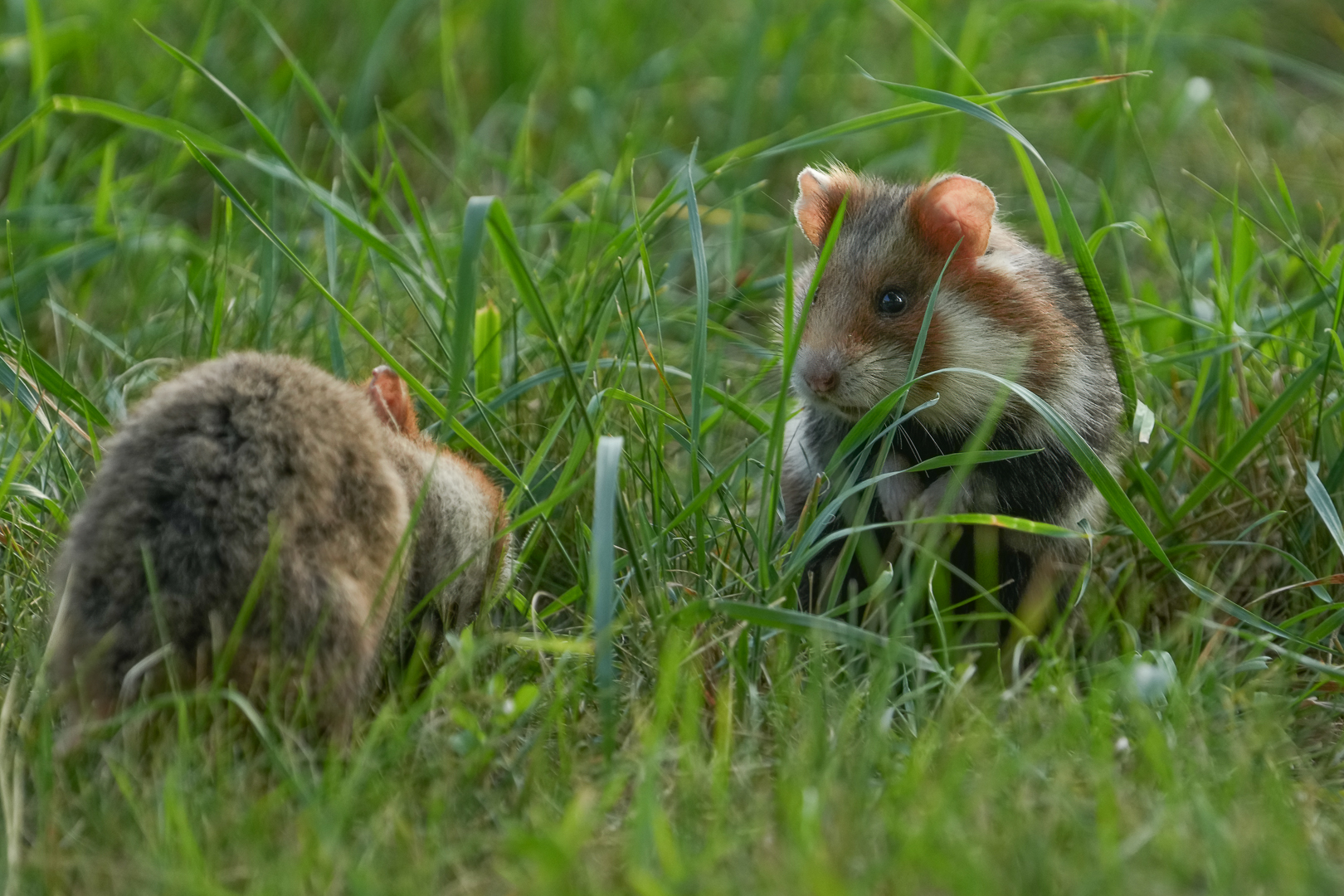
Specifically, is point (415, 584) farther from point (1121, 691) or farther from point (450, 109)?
point (450, 109)

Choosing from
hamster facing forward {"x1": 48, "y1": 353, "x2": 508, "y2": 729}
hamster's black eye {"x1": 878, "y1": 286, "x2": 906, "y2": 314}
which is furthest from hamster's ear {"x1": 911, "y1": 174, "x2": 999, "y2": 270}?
hamster facing forward {"x1": 48, "y1": 353, "x2": 508, "y2": 729}

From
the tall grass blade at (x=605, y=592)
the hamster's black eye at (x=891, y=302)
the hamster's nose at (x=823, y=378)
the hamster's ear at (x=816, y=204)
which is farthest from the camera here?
the hamster's ear at (x=816, y=204)

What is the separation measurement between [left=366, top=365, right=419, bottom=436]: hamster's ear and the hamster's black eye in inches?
45.3

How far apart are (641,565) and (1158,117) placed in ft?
13.2

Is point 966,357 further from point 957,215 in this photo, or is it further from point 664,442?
point 664,442

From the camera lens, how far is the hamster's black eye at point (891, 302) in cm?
334

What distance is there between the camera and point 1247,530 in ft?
11.5

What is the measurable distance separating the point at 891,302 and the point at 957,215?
0.25 m

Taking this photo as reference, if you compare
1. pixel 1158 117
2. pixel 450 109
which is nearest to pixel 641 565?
pixel 450 109

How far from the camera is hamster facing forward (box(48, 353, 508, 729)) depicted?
91.2 inches

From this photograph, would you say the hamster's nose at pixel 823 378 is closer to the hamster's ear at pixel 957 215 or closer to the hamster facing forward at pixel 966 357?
the hamster facing forward at pixel 966 357

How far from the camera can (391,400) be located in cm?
295

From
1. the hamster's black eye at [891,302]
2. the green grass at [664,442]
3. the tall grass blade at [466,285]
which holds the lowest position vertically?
the green grass at [664,442]

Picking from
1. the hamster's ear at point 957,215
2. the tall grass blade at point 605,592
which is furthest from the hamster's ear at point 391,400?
the hamster's ear at point 957,215
